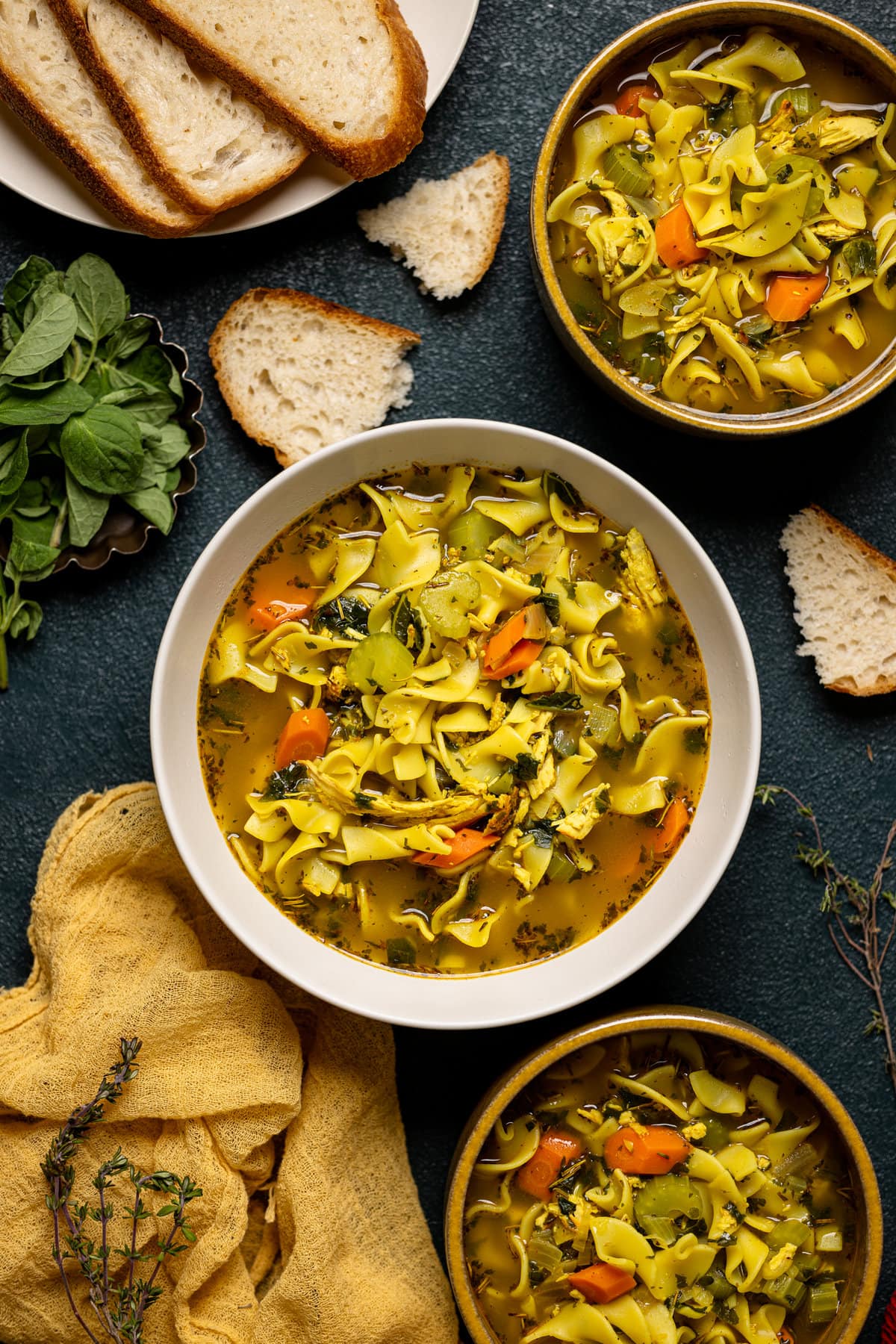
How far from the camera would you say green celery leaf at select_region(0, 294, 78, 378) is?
3.56 m

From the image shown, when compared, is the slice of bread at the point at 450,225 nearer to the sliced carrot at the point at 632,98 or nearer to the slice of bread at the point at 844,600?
the sliced carrot at the point at 632,98

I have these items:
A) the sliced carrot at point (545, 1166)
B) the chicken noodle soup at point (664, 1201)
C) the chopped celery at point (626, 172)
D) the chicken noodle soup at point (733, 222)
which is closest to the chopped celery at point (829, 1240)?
the chicken noodle soup at point (664, 1201)

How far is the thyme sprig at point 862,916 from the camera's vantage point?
3996 mm

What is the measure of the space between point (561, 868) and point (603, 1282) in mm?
1366

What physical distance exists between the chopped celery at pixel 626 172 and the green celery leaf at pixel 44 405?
1.86 m

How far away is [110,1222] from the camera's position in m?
3.68

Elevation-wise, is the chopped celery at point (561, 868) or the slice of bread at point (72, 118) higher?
the slice of bread at point (72, 118)

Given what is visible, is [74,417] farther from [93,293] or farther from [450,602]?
[450,602]

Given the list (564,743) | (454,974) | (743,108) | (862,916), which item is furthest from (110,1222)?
(743,108)

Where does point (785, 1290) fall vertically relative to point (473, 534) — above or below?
below

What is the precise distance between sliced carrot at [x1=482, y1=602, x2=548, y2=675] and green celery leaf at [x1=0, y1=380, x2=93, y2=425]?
1553 millimetres

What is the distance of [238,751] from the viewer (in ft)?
11.7

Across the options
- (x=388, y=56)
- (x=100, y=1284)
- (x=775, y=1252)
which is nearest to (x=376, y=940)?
(x=100, y=1284)

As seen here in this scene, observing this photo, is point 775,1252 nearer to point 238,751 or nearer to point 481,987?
point 481,987
